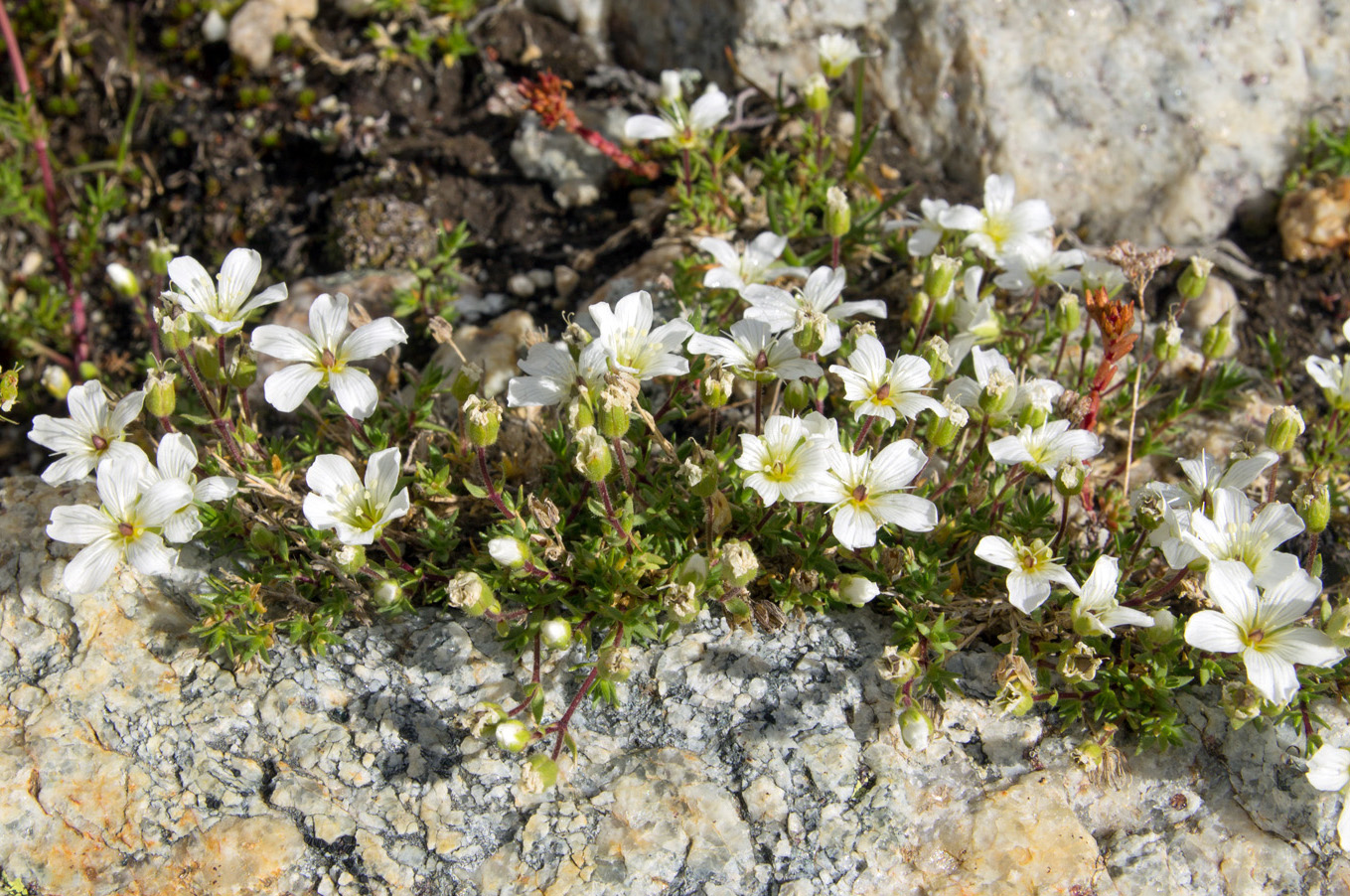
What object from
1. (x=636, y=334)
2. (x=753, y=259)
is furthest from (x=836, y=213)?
(x=636, y=334)

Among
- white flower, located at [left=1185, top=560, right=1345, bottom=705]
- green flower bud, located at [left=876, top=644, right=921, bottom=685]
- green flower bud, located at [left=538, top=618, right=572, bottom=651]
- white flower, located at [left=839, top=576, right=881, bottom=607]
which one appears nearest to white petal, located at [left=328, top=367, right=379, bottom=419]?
green flower bud, located at [left=538, top=618, right=572, bottom=651]

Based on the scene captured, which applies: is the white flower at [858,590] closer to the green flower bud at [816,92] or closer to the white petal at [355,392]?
the white petal at [355,392]

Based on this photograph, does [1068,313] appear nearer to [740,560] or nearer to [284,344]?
[740,560]

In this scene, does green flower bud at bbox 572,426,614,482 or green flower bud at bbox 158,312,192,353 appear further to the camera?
green flower bud at bbox 158,312,192,353

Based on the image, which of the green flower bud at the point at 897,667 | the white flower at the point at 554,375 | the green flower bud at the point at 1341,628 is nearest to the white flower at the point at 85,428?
the white flower at the point at 554,375

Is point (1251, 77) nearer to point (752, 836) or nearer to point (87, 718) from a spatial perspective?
point (752, 836)

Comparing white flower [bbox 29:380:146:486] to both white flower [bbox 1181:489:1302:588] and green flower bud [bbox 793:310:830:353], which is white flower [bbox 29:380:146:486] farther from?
white flower [bbox 1181:489:1302:588]
